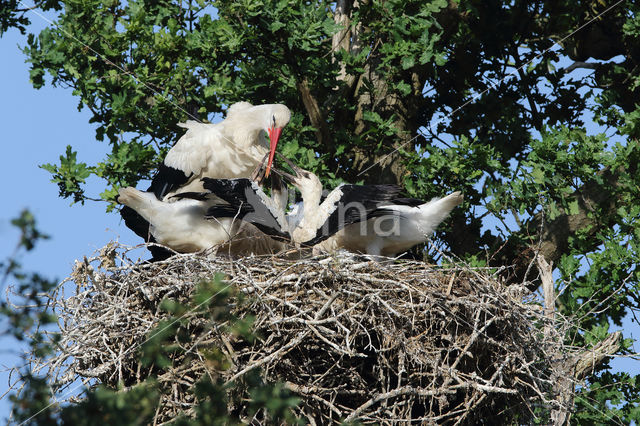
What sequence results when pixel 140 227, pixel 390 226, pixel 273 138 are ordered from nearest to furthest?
pixel 390 226
pixel 140 227
pixel 273 138

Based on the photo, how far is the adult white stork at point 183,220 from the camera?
702 centimetres

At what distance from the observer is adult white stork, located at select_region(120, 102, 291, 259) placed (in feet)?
25.1

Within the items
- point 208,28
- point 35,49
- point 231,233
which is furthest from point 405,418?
point 35,49

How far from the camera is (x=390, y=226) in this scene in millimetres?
7031

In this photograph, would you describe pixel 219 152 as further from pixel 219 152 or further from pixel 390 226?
pixel 390 226

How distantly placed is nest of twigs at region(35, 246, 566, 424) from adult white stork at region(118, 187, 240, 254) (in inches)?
32.1

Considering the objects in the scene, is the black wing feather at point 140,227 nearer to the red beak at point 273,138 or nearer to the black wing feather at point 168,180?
the black wing feather at point 168,180

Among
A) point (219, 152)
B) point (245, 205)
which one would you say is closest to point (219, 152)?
point (219, 152)

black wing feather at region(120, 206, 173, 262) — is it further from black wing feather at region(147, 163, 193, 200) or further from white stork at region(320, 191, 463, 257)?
white stork at region(320, 191, 463, 257)

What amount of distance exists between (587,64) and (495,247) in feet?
7.96

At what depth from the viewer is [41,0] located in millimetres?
9227

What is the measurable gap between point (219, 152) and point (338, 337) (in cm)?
254

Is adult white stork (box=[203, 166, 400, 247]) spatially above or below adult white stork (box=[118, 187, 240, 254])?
below

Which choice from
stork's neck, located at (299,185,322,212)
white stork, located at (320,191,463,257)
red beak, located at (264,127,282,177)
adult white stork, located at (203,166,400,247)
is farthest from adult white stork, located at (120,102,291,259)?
white stork, located at (320,191,463,257)
